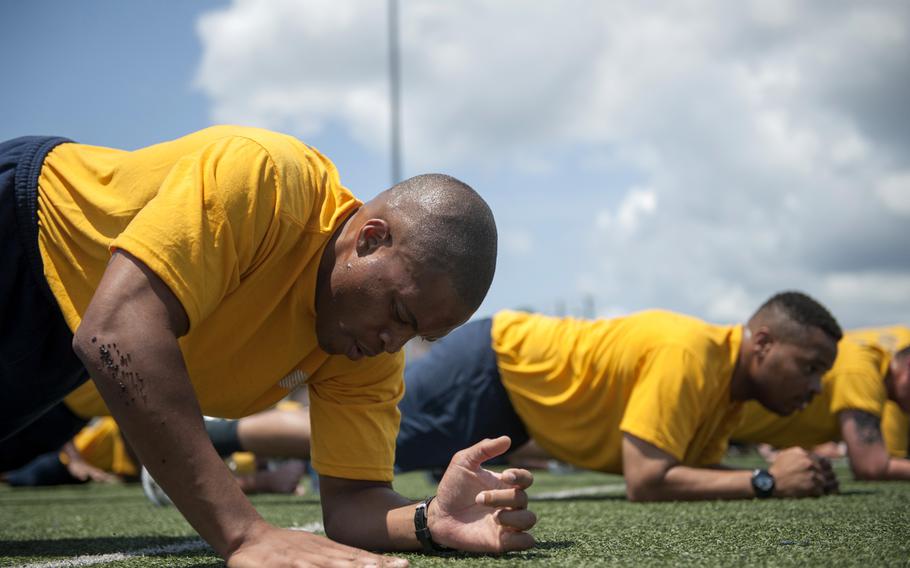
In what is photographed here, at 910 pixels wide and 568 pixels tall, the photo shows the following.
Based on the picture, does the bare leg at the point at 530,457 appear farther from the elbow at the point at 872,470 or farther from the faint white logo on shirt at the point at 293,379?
the faint white logo on shirt at the point at 293,379

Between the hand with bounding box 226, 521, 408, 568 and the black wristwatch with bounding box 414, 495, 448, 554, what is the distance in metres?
0.39

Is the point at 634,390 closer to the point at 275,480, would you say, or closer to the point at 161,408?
the point at 275,480

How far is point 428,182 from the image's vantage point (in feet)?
7.89

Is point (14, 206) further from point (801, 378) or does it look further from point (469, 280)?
point (801, 378)

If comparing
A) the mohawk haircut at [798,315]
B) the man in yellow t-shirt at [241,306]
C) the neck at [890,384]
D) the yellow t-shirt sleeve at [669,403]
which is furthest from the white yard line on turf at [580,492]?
the man in yellow t-shirt at [241,306]

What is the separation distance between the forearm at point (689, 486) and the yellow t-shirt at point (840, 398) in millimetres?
1484

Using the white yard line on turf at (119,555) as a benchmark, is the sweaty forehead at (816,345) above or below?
above

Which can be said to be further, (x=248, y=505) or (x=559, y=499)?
(x=559, y=499)

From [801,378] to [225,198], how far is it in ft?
10.9

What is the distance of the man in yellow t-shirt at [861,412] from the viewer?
5.18 metres

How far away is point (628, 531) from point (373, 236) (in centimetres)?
137

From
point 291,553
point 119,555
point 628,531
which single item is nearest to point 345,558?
point 291,553

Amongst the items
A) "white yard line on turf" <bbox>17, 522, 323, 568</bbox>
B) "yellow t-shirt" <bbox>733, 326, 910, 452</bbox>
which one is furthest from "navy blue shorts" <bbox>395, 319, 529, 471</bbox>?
"white yard line on turf" <bbox>17, 522, 323, 568</bbox>

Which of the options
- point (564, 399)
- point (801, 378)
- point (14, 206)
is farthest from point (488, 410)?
point (14, 206)
